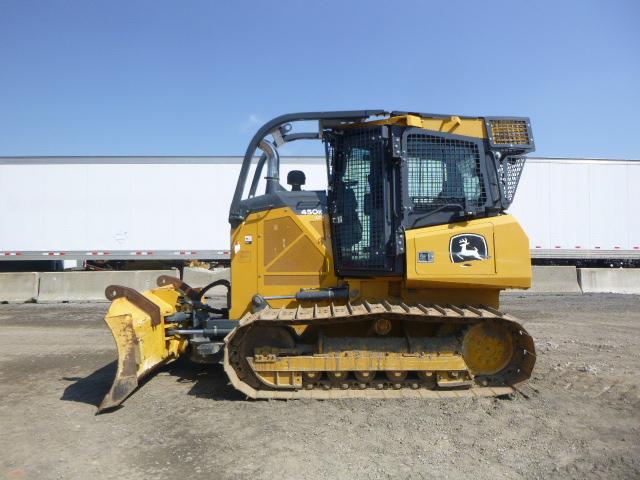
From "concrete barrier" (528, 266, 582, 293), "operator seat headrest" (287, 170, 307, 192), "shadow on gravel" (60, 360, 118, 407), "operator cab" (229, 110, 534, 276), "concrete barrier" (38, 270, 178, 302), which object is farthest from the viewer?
"concrete barrier" (528, 266, 582, 293)

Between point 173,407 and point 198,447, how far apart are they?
112cm

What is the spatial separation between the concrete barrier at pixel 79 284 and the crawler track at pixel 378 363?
10774 millimetres

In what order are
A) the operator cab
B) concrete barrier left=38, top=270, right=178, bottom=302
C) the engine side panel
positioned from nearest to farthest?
the operator cab → the engine side panel → concrete barrier left=38, top=270, right=178, bottom=302

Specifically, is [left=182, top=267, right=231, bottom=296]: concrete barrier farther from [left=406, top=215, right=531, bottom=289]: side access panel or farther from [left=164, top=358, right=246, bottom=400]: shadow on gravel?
[left=406, top=215, right=531, bottom=289]: side access panel

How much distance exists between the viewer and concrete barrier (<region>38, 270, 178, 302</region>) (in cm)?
1467

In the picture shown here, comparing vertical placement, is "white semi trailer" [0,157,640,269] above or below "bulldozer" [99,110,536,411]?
above

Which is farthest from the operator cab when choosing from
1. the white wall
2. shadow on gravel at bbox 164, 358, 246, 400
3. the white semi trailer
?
the white semi trailer

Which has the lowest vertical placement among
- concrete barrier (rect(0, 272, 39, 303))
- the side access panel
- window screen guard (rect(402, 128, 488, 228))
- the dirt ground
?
the dirt ground

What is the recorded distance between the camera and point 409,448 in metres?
3.88

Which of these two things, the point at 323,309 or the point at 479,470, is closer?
the point at 479,470

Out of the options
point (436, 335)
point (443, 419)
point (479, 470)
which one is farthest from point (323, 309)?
point (479, 470)

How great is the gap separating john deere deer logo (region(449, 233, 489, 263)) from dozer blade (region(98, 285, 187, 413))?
3323mm

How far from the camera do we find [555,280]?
15.4 meters

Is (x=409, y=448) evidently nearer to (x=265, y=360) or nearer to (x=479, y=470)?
(x=479, y=470)
